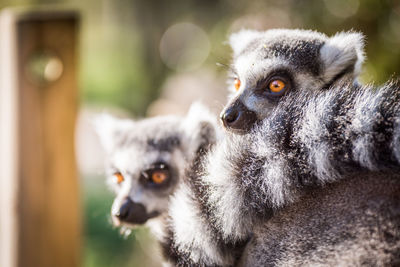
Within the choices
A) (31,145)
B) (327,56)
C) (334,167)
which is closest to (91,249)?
(31,145)

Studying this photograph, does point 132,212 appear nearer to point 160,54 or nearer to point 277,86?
point 277,86

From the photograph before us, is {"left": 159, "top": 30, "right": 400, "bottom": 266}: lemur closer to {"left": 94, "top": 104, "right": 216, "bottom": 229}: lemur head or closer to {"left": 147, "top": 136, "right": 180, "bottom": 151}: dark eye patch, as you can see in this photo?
{"left": 94, "top": 104, "right": 216, "bottom": 229}: lemur head

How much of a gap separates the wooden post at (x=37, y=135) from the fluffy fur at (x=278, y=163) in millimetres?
855

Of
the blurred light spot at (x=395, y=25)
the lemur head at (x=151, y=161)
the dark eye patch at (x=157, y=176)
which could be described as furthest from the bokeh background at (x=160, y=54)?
the dark eye patch at (x=157, y=176)

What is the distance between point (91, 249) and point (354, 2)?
9.82 feet

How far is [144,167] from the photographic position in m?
1.55

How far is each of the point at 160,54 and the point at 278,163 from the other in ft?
16.5

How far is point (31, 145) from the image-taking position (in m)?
1.70

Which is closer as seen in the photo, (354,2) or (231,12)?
(354,2)

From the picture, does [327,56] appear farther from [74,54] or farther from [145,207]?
[74,54]

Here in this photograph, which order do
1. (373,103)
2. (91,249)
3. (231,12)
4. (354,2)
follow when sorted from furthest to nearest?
1. (91,249)
2. (231,12)
3. (354,2)
4. (373,103)

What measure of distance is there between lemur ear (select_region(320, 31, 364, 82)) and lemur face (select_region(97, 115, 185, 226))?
1.77 feet

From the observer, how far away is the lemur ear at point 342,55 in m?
A: 1.41

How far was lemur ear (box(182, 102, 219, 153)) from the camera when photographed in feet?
4.98
